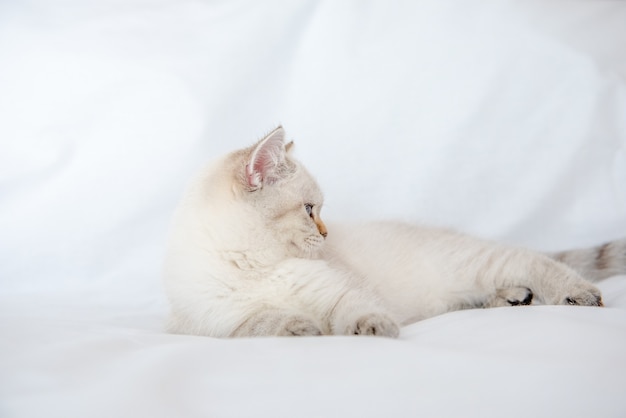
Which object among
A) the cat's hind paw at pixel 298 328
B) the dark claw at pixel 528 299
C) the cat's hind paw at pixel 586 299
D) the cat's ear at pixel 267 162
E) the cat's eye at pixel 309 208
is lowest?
the dark claw at pixel 528 299

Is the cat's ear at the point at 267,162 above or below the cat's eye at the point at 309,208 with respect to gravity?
above

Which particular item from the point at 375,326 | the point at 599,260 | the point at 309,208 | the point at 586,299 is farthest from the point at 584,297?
the point at 309,208

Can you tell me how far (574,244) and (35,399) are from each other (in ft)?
9.85

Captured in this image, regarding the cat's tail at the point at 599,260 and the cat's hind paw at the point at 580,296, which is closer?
the cat's hind paw at the point at 580,296

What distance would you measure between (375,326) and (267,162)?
30.2 inches

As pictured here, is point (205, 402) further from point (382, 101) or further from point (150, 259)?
point (382, 101)

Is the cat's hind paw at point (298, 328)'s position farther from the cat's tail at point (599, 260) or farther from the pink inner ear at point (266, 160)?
the cat's tail at point (599, 260)

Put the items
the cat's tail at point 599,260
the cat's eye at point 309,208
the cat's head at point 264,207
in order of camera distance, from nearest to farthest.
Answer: the cat's head at point 264,207, the cat's eye at point 309,208, the cat's tail at point 599,260

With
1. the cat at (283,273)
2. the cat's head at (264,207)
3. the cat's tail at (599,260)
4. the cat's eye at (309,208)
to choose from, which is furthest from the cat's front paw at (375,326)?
the cat's tail at (599,260)

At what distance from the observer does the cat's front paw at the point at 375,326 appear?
2098mm

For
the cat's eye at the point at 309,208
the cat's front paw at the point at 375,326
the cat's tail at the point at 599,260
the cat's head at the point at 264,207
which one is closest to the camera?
the cat's front paw at the point at 375,326

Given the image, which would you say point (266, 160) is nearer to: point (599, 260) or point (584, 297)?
point (584, 297)

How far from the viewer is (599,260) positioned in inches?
126

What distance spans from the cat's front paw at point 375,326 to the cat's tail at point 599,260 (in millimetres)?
1414
